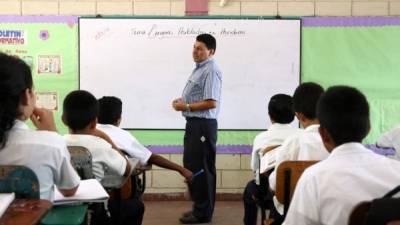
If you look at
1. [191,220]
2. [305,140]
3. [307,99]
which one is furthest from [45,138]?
[191,220]

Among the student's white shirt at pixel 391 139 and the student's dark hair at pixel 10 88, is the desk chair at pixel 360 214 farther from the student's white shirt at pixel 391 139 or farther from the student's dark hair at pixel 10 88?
the student's white shirt at pixel 391 139

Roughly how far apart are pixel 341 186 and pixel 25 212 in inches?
32.4

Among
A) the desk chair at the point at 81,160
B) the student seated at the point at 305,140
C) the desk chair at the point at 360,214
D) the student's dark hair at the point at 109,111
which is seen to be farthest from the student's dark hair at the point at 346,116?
the student's dark hair at the point at 109,111

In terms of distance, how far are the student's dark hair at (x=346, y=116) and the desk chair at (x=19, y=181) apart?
34.6 inches

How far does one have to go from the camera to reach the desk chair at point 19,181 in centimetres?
141

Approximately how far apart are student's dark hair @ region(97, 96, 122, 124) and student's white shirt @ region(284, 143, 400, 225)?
74.2 inches

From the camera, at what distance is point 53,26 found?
4758mm

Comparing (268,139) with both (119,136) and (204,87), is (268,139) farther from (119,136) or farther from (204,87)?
(204,87)

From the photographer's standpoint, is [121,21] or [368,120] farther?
[121,21]

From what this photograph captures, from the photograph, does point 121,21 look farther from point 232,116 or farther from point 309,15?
point 309,15

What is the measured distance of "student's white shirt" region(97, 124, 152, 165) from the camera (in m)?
2.89

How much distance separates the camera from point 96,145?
2422 mm

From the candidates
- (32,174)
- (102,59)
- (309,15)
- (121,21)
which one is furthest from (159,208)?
(32,174)

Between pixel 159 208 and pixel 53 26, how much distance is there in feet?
6.52
